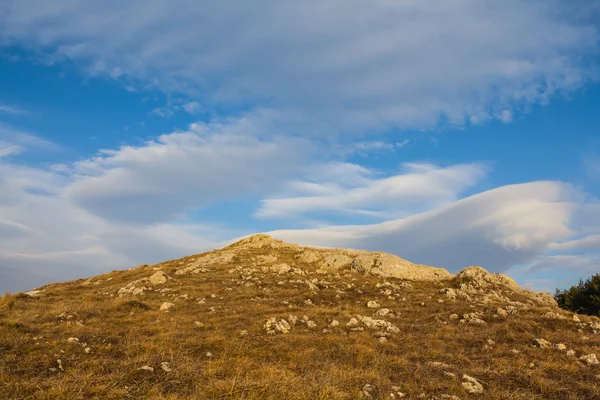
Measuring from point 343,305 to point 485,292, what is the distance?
10797 mm

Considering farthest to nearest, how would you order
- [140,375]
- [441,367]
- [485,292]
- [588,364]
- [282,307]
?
[485,292]
[282,307]
[588,364]
[441,367]
[140,375]

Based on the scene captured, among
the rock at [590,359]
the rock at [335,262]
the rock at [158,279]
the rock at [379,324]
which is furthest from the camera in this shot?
the rock at [335,262]

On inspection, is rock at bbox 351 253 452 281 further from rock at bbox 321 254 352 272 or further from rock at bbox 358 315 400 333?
rock at bbox 358 315 400 333

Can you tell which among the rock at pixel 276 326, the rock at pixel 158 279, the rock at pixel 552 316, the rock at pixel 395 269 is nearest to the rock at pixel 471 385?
the rock at pixel 276 326

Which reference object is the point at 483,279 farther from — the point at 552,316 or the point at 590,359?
the point at 590,359

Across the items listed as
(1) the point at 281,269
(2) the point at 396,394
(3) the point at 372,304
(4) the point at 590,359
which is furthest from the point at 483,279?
(2) the point at 396,394

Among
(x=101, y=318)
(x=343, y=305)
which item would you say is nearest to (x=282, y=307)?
(x=343, y=305)

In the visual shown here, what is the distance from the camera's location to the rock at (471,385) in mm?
8789

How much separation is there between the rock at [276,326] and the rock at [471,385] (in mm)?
6740

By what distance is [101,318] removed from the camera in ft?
53.8

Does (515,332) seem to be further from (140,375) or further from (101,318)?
(101,318)

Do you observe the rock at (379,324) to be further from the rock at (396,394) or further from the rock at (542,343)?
the rock at (396,394)

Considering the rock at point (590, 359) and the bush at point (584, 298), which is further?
the bush at point (584, 298)

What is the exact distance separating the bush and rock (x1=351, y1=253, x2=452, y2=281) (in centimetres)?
850
